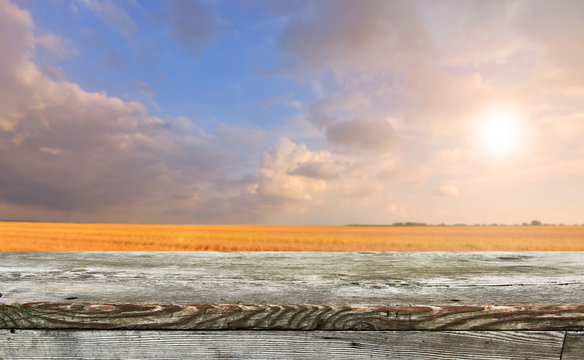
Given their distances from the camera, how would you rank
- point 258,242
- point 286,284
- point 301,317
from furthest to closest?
point 258,242 → point 286,284 → point 301,317

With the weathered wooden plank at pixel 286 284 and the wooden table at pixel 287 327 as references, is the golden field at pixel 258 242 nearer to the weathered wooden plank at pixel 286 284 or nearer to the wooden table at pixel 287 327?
the weathered wooden plank at pixel 286 284

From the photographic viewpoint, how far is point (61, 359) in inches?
39.6

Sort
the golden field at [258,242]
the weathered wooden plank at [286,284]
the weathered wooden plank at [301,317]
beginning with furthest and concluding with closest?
1. the golden field at [258,242]
2. the weathered wooden plank at [286,284]
3. the weathered wooden plank at [301,317]

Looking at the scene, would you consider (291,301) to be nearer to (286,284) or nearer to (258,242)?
(286,284)

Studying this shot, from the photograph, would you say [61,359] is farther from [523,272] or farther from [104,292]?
[523,272]

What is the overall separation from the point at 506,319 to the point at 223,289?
0.79 metres

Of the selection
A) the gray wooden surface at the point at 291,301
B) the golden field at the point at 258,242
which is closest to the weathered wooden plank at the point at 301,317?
the gray wooden surface at the point at 291,301

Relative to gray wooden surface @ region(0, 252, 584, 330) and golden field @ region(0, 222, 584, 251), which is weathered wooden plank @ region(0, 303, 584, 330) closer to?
gray wooden surface @ region(0, 252, 584, 330)

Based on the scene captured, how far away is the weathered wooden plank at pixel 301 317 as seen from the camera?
96 cm

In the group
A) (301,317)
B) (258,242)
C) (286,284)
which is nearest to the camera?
(301,317)

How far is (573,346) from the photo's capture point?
101 centimetres

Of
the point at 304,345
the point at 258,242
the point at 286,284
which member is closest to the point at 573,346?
the point at 304,345

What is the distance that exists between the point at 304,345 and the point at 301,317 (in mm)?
79

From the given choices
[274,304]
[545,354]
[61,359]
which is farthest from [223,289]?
[545,354]
